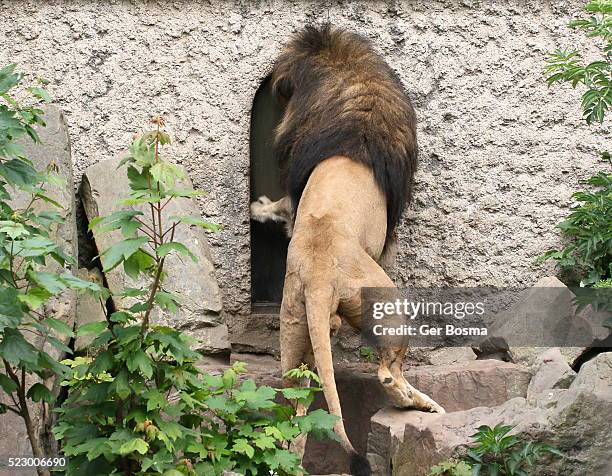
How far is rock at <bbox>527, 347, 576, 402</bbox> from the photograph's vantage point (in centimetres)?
510

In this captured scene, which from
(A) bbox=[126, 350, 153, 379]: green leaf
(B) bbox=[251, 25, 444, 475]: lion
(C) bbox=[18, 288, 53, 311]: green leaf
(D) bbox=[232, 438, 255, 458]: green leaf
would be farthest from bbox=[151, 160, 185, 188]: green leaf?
(B) bbox=[251, 25, 444, 475]: lion

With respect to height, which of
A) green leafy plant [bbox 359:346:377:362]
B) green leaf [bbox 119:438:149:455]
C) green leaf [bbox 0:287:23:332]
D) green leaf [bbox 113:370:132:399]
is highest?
green leaf [bbox 0:287:23:332]

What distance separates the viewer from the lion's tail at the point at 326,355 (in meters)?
4.84

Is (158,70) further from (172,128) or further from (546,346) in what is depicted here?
(546,346)

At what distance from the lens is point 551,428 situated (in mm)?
4547

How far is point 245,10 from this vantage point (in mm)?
6480

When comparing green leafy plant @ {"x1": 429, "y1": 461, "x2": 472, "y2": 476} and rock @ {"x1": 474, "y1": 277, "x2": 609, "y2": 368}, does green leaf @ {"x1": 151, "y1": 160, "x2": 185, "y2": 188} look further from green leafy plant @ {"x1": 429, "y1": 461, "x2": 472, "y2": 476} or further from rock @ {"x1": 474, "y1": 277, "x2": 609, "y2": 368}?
rock @ {"x1": 474, "y1": 277, "x2": 609, "y2": 368}

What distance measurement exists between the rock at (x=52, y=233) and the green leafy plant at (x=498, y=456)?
1.60 metres

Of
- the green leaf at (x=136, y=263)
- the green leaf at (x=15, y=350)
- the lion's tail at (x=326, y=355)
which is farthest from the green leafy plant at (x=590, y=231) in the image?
the green leaf at (x=15, y=350)

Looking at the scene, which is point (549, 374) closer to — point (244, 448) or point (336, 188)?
point (336, 188)

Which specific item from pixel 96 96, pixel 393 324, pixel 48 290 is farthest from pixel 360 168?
pixel 48 290

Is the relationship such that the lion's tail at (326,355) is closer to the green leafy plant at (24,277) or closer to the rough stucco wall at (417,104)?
the green leafy plant at (24,277)

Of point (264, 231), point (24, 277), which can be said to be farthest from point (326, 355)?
point (264, 231)

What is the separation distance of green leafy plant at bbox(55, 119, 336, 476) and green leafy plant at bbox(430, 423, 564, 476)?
19.7 inches
